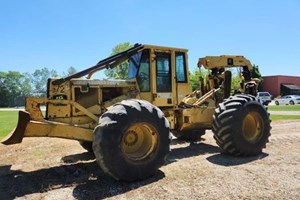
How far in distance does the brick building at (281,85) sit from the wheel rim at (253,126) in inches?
2542

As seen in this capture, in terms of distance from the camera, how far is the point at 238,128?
805 centimetres

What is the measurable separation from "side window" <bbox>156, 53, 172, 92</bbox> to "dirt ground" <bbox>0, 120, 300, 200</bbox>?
187 centimetres

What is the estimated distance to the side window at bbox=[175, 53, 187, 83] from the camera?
9.05 m

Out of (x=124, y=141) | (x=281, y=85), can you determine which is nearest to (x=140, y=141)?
(x=124, y=141)

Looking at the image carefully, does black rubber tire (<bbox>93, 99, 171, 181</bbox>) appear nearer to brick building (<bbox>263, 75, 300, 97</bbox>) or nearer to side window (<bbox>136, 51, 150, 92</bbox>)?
side window (<bbox>136, 51, 150, 92</bbox>)

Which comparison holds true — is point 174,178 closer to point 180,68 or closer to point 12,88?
point 180,68

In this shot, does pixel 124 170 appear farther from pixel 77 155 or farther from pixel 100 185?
pixel 77 155

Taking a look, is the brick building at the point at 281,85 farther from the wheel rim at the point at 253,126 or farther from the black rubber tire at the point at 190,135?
the wheel rim at the point at 253,126

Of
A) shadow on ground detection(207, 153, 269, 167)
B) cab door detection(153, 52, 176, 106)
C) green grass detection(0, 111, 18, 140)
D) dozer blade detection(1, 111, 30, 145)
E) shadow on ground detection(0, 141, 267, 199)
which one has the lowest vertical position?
green grass detection(0, 111, 18, 140)

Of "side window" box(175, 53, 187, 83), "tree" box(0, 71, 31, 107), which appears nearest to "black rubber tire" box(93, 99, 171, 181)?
"side window" box(175, 53, 187, 83)

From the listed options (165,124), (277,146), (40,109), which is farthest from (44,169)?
(277,146)

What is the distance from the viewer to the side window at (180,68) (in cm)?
905

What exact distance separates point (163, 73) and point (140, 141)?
258 cm

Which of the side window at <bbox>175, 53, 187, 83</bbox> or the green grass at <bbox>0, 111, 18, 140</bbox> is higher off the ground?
the side window at <bbox>175, 53, 187, 83</bbox>
